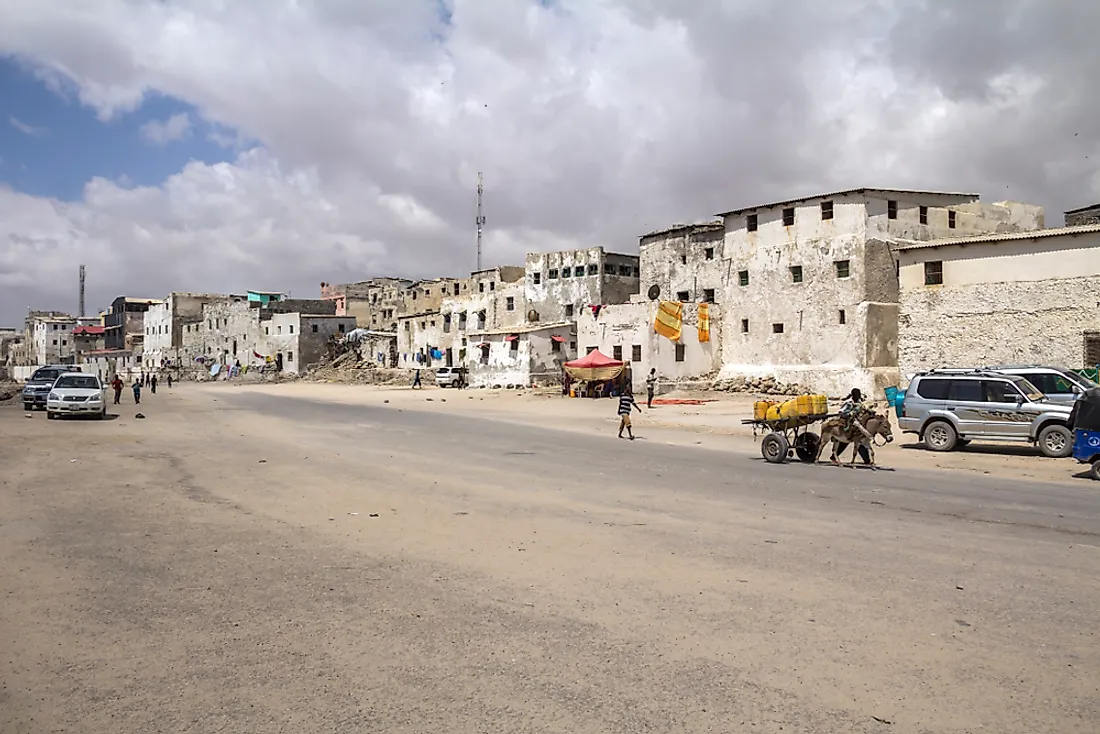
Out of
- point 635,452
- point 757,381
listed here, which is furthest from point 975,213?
point 635,452

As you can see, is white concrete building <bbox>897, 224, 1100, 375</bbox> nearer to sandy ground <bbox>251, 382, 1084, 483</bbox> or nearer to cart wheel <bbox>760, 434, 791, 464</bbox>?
sandy ground <bbox>251, 382, 1084, 483</bbox>

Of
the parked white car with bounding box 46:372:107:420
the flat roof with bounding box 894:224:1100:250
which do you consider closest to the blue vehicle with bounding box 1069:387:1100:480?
the flat roof with bounding box 894:224:1100:250

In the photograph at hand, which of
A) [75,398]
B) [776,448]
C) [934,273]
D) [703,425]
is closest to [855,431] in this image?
[776,448]

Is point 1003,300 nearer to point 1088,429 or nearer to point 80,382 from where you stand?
point 1088,429

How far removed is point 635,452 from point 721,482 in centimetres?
560

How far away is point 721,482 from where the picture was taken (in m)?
13.9

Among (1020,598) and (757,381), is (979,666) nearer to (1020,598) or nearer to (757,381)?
(1020,598)

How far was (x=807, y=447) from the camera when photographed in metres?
17.0

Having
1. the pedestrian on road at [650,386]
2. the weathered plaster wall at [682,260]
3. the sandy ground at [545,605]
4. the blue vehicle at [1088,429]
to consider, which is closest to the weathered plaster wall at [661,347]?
the pedestrian on road at [650,386]

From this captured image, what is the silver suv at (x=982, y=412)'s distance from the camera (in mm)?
17859

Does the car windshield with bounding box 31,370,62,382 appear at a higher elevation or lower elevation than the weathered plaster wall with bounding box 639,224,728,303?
lower

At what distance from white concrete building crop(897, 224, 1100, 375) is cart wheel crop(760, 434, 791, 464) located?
1768 cm

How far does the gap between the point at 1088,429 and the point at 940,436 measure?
17.1 feet

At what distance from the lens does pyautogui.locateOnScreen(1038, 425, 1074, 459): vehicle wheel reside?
17.7m
